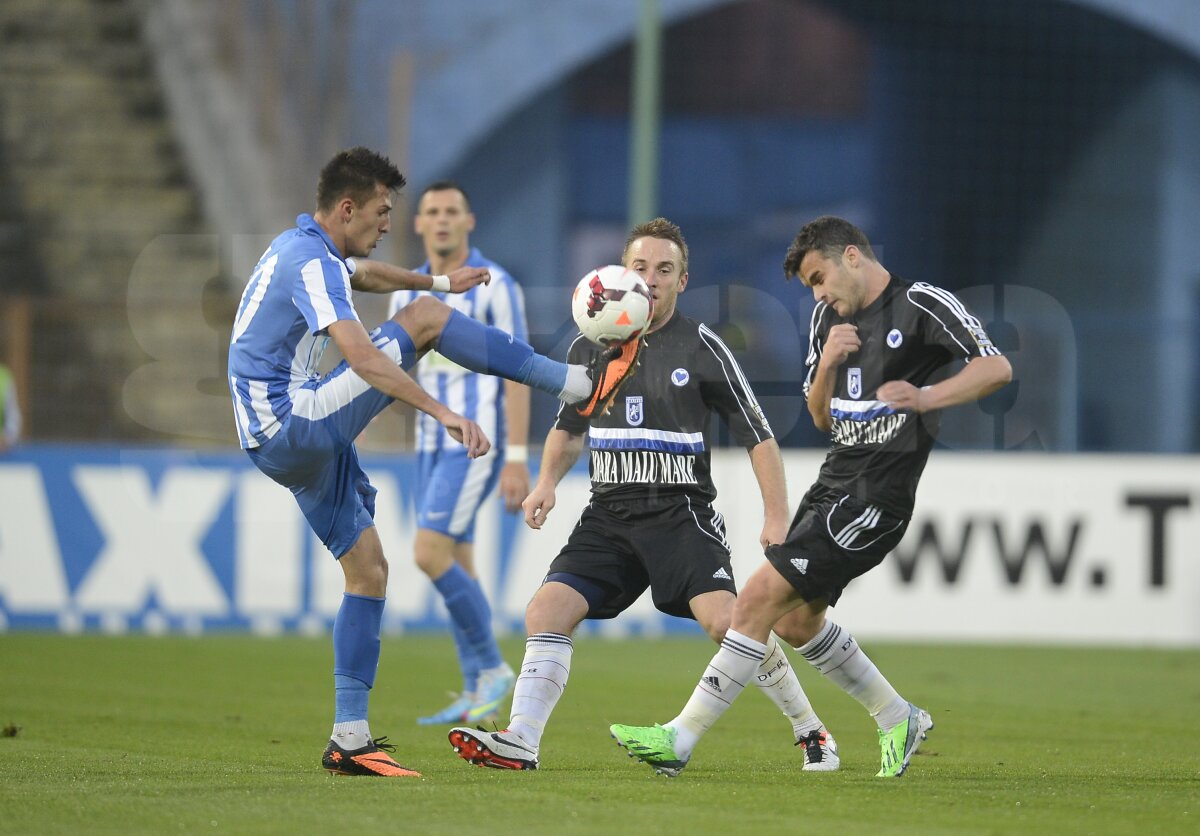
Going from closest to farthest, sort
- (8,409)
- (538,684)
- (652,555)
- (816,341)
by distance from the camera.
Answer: (538,684) < (652,555) < (816,341) < (8,409)

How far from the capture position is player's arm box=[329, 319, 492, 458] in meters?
5.77

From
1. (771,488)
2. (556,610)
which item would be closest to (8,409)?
A: (556,610)

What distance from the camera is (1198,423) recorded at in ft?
67.2

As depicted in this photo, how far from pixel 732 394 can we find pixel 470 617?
2589mm

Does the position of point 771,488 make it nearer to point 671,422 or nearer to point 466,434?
point 671,422

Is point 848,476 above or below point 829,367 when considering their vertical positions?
below

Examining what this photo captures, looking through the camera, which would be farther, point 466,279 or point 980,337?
point 466,279

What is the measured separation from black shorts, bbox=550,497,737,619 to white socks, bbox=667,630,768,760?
255mm

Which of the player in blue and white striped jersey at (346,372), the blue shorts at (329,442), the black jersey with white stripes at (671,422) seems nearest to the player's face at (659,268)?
the black jersey with white stripes at (671,422)

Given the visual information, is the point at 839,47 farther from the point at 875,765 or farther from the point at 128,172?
the point at 875,765

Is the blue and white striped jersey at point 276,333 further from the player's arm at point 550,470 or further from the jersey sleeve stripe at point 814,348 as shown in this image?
the jersey sleeve stripe at point 814,348

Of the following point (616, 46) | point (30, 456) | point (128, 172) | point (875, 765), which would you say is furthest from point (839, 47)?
point (875, 765)

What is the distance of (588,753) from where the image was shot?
7.02m

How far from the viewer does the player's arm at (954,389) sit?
5.68 meters
